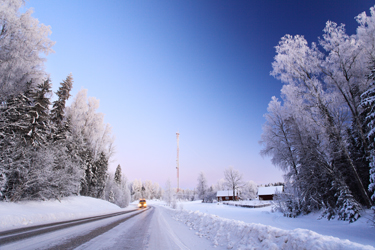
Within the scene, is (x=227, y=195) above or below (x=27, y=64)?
below

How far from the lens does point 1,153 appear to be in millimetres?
12945

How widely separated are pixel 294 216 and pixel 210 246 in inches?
570

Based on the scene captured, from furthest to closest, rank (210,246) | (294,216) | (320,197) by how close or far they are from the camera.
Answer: (294,216)
(320,197)
(210,246)

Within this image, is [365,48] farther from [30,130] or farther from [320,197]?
[30,130]

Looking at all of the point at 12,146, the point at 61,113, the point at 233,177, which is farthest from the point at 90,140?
the point at 233,177

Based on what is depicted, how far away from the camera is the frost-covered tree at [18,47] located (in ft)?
42.1

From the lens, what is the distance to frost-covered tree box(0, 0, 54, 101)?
Result: 42.1ft

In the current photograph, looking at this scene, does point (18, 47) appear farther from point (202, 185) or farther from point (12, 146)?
point (202, 185)

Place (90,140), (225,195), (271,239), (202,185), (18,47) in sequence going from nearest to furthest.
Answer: (271,239), (18,47), (90,140), (225,195), (202,185)

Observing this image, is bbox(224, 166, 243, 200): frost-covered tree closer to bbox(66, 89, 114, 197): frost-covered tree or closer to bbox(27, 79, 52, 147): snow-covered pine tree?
bbox(66, 89, 114, 197): frost-covered tree

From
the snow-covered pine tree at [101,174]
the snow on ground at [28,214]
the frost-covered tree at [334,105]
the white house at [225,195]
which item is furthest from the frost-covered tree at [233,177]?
the snow on ground at [28,214]

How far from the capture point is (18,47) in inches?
528

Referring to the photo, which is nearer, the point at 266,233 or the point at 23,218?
the point at 266,233

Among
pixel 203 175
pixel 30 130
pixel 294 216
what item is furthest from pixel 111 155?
pixel 203 175
